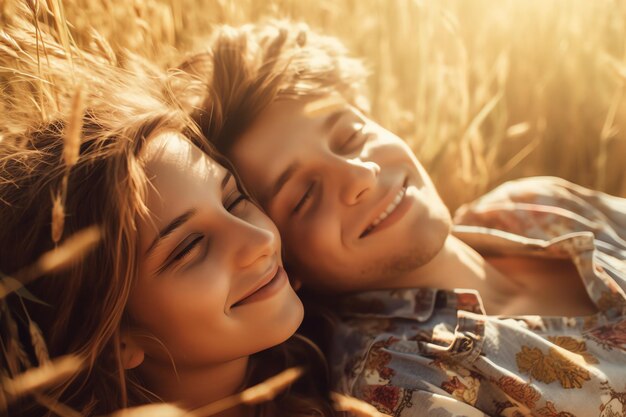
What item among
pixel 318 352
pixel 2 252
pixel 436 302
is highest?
pixel 2 252

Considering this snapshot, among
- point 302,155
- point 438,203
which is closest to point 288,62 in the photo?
point 302,155

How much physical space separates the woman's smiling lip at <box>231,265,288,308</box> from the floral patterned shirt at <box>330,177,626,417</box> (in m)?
0.38

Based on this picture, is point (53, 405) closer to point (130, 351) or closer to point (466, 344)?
point (130, 351)

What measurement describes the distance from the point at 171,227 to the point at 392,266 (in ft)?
2.44

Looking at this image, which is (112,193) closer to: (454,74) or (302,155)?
(302,155)

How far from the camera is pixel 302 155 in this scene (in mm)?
1757

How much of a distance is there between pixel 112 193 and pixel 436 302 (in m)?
1.01

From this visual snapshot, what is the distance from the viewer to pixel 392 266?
1846mm

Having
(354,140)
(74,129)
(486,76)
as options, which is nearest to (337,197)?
(354,140)

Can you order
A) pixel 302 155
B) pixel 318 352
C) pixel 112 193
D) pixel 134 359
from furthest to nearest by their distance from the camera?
pixel 318 352
pixel 302 155
pixel 134 359
pixel 112 193

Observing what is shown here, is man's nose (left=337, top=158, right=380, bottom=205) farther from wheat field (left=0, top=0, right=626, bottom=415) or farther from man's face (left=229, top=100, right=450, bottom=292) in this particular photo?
wheat field (left=0, top=0, right=626, bottom=415)

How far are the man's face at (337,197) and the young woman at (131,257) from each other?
26 cm

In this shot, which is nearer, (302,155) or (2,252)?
(2,252)

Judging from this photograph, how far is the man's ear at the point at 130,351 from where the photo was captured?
1.46 m
